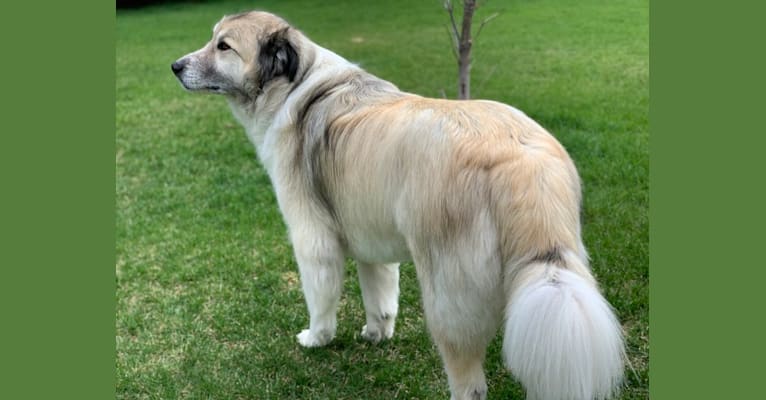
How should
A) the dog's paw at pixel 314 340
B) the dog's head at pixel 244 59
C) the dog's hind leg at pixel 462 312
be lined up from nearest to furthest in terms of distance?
the dog's hind leg at pixel 462 312 < the dog's head at pixel 244 59 < the dog's paw at pixel 314 340

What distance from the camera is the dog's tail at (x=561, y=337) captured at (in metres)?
2.27

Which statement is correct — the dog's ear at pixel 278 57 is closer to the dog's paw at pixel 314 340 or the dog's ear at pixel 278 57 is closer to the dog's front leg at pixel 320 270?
the dog's front leg at pixel 320 270

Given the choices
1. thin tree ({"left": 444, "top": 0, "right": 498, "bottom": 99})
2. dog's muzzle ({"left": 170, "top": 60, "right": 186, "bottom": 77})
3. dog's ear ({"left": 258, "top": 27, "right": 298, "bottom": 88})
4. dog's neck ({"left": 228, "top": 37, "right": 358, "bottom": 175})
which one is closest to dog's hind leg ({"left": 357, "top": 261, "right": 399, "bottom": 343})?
dog's neck ({"left": 228, "top": 37, "right": 358, "bottom": 175})

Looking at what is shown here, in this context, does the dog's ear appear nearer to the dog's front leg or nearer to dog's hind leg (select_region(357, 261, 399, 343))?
the dog's front leg

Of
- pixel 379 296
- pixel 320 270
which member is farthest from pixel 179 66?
pixel 379 296

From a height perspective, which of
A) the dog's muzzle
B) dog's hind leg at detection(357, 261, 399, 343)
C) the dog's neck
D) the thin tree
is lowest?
dog's hind leg at detection(357, 261, 399, 343)

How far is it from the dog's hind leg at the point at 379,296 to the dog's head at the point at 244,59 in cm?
128

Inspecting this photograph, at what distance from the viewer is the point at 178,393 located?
12.1 feet

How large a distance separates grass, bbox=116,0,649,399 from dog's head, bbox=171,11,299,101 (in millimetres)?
1624

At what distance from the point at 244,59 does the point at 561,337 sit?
246 centimetres

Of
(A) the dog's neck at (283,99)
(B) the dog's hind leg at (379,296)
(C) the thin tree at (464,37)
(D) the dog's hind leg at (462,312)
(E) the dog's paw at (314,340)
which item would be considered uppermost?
(C) the thin tree at (464,37)

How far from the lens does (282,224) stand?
19.1 ft

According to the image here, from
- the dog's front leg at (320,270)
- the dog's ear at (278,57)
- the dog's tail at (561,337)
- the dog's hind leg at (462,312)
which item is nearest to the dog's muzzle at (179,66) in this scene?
the dog's ear at (278,57)

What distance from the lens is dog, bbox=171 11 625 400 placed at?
236 centimetres
